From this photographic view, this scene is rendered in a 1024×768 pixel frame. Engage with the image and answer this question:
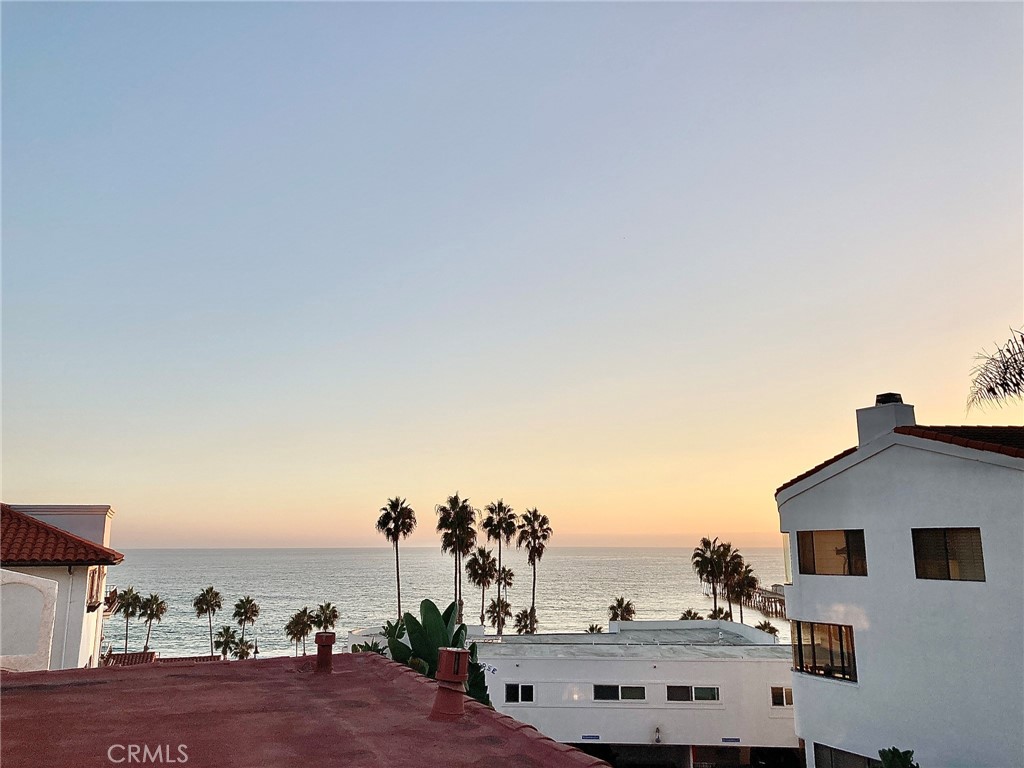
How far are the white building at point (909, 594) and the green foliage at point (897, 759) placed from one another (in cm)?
46

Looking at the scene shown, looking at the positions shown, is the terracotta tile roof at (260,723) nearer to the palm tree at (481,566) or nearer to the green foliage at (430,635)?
the green foliage at (430,635)

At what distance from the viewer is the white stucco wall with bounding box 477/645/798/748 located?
31.2m

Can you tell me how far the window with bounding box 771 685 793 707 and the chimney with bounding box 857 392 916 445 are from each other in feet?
51.0

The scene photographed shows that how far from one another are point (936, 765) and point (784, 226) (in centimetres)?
1731

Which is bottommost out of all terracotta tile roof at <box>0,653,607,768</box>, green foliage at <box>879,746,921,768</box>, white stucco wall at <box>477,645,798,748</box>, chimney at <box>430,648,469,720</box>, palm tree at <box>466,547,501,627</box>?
white stucco wall at <box>477,645,798,748</box>

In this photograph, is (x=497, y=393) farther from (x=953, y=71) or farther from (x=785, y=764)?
(x=953, y=71)

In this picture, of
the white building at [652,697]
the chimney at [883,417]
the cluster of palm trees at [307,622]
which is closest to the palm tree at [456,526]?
the cluster of palm trees at [307,622]

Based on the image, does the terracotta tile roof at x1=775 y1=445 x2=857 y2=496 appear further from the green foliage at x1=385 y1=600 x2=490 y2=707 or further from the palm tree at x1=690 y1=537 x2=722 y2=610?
the palm tree at x1=690 y1=537 x2=722 y2=610

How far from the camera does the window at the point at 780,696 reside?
31.4m

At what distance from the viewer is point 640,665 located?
104 feet

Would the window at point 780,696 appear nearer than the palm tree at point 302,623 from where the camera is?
Yes

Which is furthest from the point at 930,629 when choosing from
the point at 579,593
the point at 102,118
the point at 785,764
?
the point at 579,593

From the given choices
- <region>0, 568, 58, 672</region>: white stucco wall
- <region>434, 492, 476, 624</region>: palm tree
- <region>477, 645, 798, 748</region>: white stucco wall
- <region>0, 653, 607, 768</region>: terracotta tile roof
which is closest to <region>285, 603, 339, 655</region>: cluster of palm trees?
<region>434, 492, 476, 624</region>: palm tree

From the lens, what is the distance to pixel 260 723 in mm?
9750
